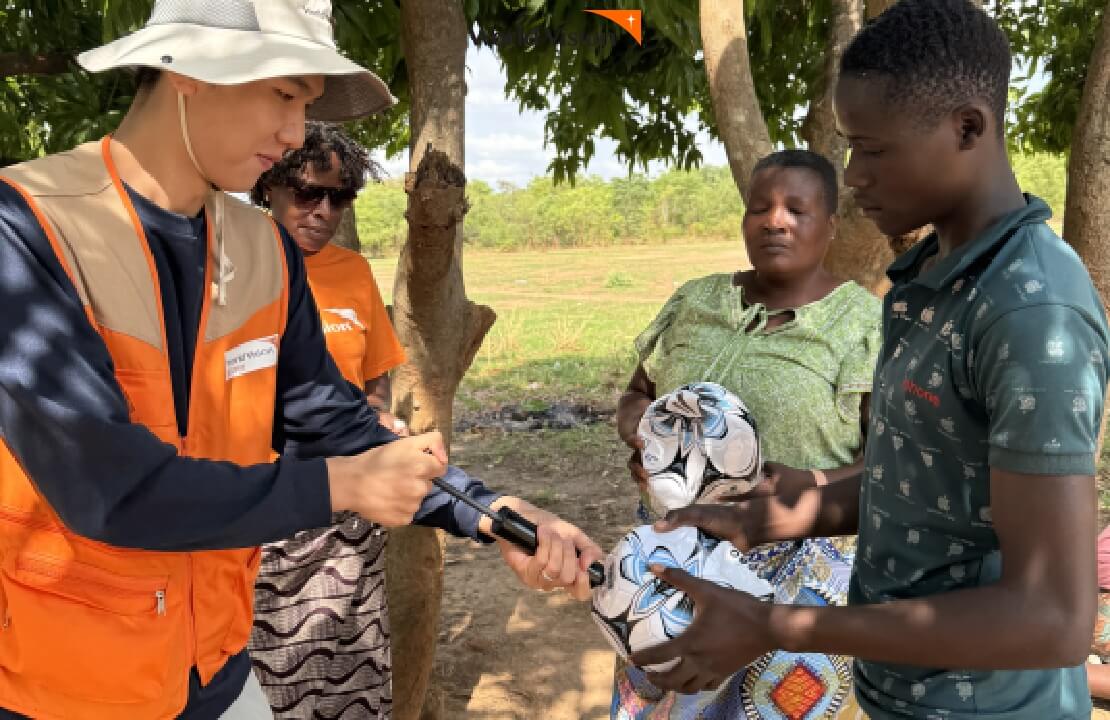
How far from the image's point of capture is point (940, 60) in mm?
1377

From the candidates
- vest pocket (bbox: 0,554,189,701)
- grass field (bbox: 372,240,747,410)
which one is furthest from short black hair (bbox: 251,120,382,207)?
grass field (bbox: 372,240,747,410)

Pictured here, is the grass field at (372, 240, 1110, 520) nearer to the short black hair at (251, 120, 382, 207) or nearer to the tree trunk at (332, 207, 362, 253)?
the tree trunk at (332, 207, 362, 253)

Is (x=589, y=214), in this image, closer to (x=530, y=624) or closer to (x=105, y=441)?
(x=530, y=624)

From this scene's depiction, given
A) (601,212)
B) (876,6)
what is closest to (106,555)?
(876,6)

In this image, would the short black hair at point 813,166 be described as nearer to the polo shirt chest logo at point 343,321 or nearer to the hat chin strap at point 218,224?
the polo shirt chest logo at point 343,321

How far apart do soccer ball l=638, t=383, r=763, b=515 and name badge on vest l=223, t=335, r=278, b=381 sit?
842mm

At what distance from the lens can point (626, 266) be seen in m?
23.8

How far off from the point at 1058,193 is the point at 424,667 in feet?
108

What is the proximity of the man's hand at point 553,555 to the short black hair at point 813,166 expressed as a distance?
121 cm

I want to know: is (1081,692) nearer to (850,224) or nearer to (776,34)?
(850,224)

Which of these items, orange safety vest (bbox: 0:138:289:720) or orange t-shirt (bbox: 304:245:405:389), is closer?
orange safety vest (bbox: 0:138:289:720)

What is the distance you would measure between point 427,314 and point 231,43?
1.84 metres

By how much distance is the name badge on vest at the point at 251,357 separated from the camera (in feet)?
5.53

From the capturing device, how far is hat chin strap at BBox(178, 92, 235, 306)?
159 cm
